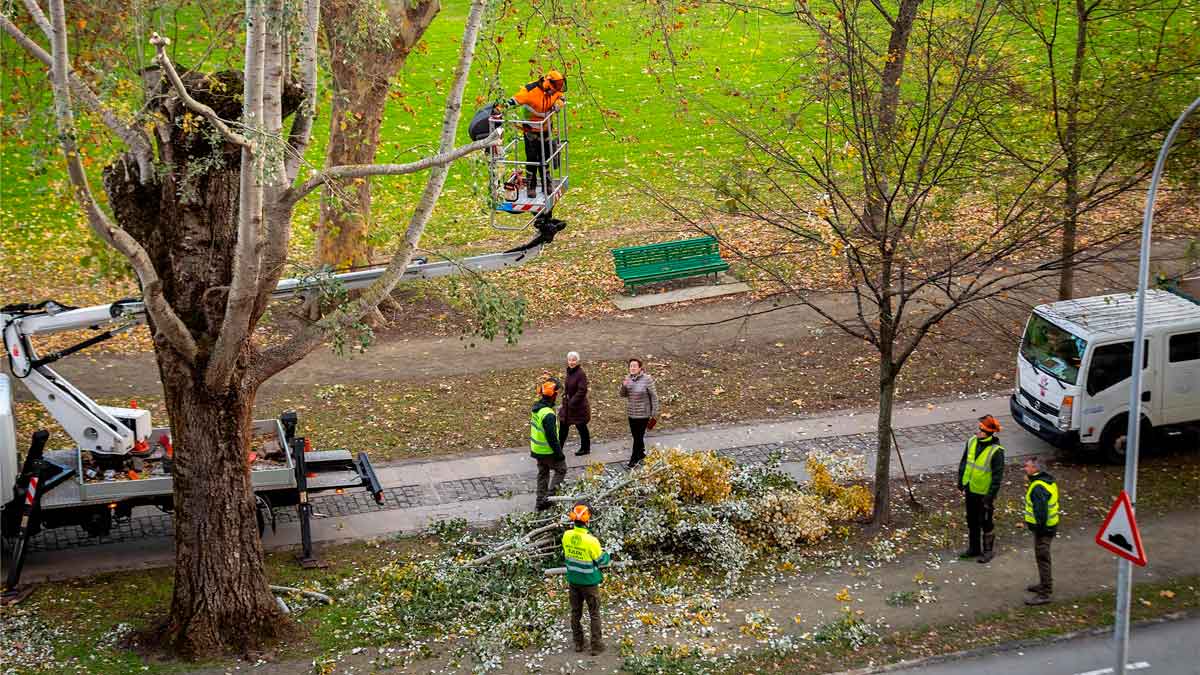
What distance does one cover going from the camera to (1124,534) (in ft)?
38.2

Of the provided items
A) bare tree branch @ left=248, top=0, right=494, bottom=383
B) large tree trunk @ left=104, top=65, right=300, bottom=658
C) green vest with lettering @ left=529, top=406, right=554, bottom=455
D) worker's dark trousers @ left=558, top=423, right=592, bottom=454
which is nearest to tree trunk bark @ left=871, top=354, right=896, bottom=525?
green vest with lettering @ left=529, top=406, right=554, bottom=455

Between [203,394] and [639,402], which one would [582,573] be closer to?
[203,394]

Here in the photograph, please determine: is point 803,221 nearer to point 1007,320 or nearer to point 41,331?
point 1007,320

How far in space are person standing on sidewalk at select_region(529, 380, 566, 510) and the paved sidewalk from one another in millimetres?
513

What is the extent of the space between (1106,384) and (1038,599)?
4.21 meters

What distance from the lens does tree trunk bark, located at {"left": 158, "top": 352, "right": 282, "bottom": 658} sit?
12.6 m

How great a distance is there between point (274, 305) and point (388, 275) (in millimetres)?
11802

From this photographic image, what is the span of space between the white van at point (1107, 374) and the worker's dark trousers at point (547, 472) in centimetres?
658

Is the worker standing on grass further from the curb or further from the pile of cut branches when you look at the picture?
the curb

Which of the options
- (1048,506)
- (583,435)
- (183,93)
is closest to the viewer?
(183,93)

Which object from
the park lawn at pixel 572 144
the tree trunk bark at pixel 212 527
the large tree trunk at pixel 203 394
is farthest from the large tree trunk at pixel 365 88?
the tree trunk bark at pixel 212 527

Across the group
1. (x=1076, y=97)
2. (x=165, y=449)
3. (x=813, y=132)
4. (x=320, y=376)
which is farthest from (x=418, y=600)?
(x=813, y=132)

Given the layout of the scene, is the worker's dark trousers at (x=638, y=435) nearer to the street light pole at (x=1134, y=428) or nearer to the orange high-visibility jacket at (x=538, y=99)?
the orange high-visibility jacket at (x=538, y=99)

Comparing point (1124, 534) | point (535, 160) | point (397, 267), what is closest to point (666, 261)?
point (535, 160)
